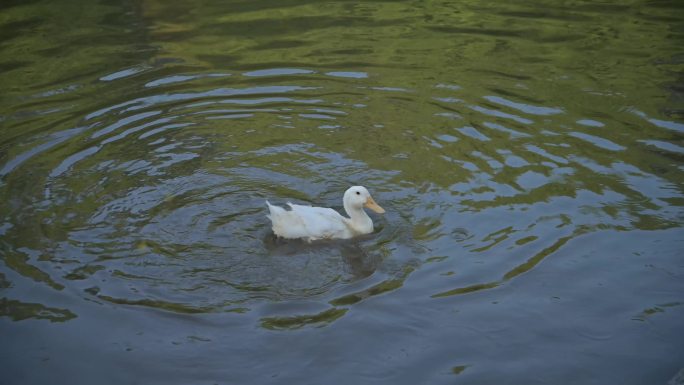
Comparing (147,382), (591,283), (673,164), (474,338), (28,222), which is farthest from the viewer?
(673,164)

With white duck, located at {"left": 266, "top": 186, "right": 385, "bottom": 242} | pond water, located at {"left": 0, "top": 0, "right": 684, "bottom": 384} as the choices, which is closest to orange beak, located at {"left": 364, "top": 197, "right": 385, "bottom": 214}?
white duck, located at {"left": 266, "top": 186, "right": 385, "bottom": 242}

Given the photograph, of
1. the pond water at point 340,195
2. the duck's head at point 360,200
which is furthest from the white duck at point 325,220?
the pond water at point 340,195

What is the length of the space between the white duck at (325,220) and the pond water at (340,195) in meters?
0.15

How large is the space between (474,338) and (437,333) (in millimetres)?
312

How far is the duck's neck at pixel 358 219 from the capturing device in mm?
8453

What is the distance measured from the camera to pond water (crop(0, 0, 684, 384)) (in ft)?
22.1

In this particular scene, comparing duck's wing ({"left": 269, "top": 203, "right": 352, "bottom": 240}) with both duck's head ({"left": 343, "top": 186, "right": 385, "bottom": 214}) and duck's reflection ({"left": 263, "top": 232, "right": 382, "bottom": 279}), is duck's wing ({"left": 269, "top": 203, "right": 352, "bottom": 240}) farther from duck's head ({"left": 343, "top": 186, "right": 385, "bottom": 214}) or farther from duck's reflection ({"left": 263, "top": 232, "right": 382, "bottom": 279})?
duck's head ({"left": 343, "top": 186, "right": 385, "bottom": 214})

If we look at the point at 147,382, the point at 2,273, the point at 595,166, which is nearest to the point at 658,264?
the point at 595,166

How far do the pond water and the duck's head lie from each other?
311 mm

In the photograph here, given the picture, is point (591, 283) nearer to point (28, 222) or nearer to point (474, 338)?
point (474, 338)

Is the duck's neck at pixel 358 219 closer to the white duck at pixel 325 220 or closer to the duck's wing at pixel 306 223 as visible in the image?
the white duck at pixel 325 220

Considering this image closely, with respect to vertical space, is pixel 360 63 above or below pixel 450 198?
above

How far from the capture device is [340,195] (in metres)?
9.32

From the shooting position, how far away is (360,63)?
13.0 m
